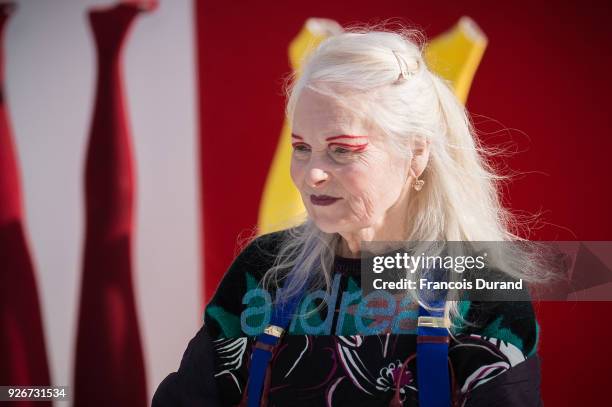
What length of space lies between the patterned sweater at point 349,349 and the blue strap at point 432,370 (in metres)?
0.03

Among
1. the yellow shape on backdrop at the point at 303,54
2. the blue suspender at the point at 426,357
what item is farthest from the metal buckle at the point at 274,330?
the yellow shape on backdrop at the point at 303,54

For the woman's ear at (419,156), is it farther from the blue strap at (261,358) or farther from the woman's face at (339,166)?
the blue strap at (261,358)

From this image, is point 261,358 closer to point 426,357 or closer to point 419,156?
point 426,357

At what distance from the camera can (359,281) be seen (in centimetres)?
167

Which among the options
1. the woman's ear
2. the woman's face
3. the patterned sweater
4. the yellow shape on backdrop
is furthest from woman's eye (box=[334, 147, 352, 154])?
the yellow shape on backdrop

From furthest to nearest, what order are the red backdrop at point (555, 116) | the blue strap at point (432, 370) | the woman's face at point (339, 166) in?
the red backdrop at point (555, 116)
the woman's face at point (339, 166)
the blue strap at point (432, 370)

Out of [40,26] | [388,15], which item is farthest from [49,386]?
[388,15]

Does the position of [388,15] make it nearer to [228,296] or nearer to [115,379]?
[228,296]

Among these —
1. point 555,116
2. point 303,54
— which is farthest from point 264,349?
point 555,116

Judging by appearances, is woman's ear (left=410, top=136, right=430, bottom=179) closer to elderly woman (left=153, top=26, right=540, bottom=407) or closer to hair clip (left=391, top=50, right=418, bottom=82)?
elderly woman (left=153, top=26, right=540, bottom=407)

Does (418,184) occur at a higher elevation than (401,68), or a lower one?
lower

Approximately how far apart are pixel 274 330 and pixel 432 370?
0.37 m

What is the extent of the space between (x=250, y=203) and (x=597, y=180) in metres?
1.32

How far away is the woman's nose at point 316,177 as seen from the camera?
1.57m
